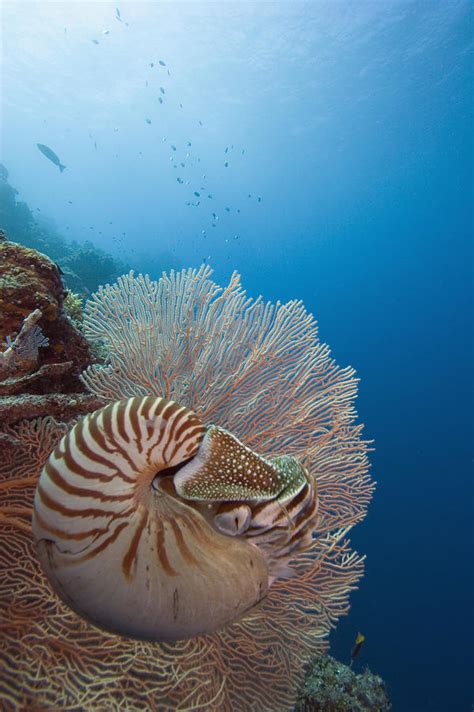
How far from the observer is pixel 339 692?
504 cm

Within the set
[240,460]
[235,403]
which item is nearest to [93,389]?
[235,403]

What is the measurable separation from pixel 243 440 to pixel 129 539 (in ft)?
7.45

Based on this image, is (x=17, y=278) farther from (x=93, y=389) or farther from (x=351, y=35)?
(x=351, y=35)

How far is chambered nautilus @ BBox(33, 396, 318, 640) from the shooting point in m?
1.22

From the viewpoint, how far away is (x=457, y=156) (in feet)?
143

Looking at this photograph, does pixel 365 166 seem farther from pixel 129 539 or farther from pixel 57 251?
pixel 129 539

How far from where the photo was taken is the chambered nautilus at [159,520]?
1.22 meters

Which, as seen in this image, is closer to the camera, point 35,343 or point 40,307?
point 35,343

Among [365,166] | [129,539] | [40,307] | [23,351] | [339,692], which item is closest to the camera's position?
[129,539]

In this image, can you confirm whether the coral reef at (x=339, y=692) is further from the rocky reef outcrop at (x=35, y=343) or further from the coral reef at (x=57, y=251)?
the coral reef at (x=57, y=251)

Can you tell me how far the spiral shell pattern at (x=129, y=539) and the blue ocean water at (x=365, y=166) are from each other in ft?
18.9

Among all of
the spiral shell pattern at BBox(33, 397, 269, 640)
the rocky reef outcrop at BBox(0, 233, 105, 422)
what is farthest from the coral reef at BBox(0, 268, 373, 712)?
the spiral shell pattern at BBox(33, 397, 269, 640)

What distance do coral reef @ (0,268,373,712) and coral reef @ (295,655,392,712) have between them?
7.10ft

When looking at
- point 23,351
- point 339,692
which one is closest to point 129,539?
point 23,351
